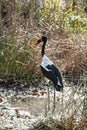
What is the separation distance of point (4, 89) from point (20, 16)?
1569 mm

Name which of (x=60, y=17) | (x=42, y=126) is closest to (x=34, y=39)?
(x=60, y=17)

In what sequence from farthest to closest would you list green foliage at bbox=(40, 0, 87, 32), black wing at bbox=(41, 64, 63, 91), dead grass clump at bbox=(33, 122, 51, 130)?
green foliage at bbox=(40, 0, 87, 32), black wing at bbox=(41, 64, 63, 91), dead grass clump at bbox=(33, 122, 51, 130)

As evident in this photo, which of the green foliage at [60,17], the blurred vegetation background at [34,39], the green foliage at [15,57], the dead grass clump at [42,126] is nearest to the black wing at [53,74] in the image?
the dead grass clump at [42,126]

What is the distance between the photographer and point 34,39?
293 inches

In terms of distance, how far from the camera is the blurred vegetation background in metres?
7.20

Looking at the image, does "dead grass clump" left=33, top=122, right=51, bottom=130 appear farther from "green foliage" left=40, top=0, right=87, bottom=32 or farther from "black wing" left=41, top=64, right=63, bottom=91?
"green foliage" left=40, top=0, right=87, bottom=32

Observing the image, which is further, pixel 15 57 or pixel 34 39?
pixel 34 39

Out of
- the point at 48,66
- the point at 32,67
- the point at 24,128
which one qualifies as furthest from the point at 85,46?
the point at 24,128

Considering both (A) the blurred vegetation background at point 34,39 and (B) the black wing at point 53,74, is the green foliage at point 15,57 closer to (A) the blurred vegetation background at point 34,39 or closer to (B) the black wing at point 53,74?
(A) the blurred vegetation background at point 34,39

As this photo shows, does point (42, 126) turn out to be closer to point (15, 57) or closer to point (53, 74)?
point (53, 74)

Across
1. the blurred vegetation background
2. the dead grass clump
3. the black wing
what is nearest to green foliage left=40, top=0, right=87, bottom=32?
the blurred vegetation background

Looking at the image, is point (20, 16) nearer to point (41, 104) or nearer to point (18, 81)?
point (18, 81)

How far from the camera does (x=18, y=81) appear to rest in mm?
7145

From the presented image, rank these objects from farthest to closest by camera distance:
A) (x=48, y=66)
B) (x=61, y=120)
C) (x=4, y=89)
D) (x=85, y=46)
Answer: (x=85, y=46), (x=4, y=89), (x=48, y=66), (x=61, y=120)
